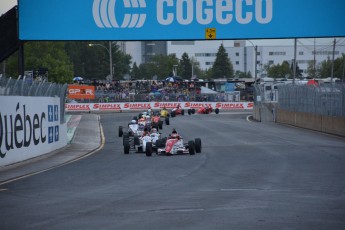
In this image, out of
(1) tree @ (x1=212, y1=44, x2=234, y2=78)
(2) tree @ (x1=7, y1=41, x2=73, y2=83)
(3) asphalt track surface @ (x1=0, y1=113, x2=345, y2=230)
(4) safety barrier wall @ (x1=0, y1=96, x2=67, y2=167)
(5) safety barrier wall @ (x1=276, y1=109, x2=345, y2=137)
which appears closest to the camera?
(3) asphalt track surface @ (x1=0, y1=113, x2=345, y2=230)

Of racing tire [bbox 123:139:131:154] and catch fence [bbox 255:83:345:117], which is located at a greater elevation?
catch fence [bbox 255:83:345:117]

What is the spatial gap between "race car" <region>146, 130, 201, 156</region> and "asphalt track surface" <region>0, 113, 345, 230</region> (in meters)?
0.48

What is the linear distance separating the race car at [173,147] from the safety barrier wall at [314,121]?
514 inches

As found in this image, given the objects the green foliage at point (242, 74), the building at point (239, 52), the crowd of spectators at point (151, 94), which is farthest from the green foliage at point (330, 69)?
the green foliage at point (242, 74)

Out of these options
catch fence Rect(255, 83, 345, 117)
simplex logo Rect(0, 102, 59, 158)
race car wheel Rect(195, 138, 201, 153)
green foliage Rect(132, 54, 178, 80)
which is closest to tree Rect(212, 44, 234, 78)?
green foliage Rect(132, 54, 178, 80)

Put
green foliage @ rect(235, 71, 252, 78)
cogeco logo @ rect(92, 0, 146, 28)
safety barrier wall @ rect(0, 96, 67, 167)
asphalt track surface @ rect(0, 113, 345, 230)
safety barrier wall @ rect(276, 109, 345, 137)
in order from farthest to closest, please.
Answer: green foliage @ rect(235, 71, 252, 78) < safety barrier wall @ rect(276, 109, 345, 137) < safety barrier wall @ rect(0, 96, 67, 167) < cogeco logo @ rect(92, 0, 146, 28) < asphalt track surface @ rect(0, 113, 345, 230)

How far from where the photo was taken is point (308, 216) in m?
12.0

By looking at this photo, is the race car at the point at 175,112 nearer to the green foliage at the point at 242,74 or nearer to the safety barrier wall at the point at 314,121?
the safety barrier wall at the point at 314,121

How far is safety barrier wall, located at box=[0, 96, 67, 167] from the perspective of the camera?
2378 centimetres

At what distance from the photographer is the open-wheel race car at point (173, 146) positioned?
2729 centimetres

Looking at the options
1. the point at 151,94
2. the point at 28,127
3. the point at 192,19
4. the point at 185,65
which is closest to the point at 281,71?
the point at 185,65

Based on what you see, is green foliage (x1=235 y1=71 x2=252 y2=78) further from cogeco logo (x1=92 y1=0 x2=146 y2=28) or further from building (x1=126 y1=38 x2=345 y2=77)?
cogeco logo (x1=92 y1=0 x2=146 y2=28)

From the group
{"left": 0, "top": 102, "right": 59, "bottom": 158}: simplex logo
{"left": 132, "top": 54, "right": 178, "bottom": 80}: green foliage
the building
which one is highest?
the building

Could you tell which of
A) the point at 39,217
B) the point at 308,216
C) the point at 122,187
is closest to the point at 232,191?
the point at 122,187
